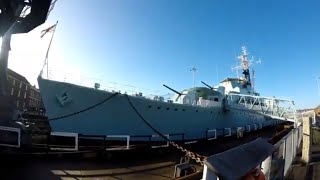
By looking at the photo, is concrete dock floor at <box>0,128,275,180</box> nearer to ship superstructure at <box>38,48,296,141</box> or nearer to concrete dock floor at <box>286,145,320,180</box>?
ship superstructure at <box>38,48,296,141</box>

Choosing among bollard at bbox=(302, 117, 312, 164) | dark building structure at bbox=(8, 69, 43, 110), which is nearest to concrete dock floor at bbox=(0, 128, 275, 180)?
bollard at bbox=(302, 117, 312, 164)

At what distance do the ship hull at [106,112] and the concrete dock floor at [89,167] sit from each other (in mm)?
3246

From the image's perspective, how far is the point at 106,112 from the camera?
44.2 ft

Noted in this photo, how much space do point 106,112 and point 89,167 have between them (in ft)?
16.6

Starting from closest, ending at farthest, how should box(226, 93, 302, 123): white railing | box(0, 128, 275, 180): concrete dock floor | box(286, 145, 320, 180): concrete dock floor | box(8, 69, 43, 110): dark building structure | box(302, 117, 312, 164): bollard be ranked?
box(0, 128, 275, 180): concrete dock floor, box(286, 145, 320, 180): concrete dock floor, box(302, 117, 312, 164): bollard, box(226, 93, 302, 123): white railing, box(8, 69, 43, 110): dark building structure

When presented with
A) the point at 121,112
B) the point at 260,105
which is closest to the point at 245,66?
the point at 260,105

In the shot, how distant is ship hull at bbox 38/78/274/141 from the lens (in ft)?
41.5

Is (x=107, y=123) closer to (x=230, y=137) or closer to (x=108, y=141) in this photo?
(x=108, y=141)

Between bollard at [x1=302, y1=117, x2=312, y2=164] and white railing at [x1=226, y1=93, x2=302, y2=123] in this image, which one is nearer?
bollard at [x1=302, y1=117, x2=312, y2=164]

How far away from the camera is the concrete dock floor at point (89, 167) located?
24.1ft

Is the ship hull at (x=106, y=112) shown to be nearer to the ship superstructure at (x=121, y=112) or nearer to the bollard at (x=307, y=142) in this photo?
the ship superstructure at (x=121, y=112)

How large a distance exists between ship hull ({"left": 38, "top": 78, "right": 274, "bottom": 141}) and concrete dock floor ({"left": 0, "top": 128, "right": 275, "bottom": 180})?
3246mm

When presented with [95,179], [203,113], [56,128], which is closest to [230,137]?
[203,113]

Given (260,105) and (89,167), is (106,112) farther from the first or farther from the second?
(260,105)
